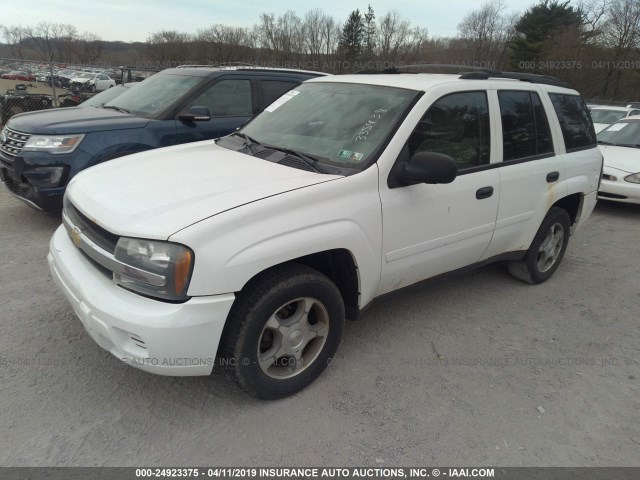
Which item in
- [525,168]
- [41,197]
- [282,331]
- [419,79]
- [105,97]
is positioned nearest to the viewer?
[282,331]

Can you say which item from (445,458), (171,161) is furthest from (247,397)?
(171,161)

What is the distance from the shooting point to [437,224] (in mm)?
3086

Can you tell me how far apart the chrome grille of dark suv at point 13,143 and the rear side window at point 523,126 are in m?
4.71

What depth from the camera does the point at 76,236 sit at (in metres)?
2.63

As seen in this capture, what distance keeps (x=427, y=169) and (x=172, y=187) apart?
1454 mm

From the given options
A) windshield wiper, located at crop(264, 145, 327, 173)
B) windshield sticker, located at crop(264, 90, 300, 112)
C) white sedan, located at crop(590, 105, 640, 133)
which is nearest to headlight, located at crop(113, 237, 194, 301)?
windshield wiper, located at crop(264, 145, 327, 173)

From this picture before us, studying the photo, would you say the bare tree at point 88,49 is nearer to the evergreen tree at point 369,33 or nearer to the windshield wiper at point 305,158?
the evergreen tree at point 369,33

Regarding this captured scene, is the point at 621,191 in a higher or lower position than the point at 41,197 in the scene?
lower

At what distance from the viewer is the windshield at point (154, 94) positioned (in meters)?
5.57

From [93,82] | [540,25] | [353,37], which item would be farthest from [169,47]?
[540,25]

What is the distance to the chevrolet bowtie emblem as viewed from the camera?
2.60m

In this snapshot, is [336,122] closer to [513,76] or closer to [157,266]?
[157,266]

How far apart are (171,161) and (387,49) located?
6483cm

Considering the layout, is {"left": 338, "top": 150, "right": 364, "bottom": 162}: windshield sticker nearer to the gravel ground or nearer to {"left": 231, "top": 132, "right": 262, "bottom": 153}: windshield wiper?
{"left": 231, "top": 132, "right": 262, "bottom": 153}: windshield wiper
